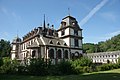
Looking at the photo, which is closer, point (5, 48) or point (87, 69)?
point (87, 69)

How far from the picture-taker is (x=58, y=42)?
43.0m

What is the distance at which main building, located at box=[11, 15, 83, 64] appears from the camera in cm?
3955

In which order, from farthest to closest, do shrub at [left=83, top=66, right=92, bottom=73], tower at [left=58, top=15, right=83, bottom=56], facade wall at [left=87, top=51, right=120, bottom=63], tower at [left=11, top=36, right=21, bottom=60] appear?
facade wall at [left=87, top=51, right=120, bottom=63] → tower at [left=11, top=36, right=21, bottom=60] → tower at [left=58, top=15, right=83, bottom=56] → shrub at [left=83, top=66, right=92, bottom=73]

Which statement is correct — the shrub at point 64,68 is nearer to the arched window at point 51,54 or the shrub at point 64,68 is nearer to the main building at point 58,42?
the main building at point 58,42

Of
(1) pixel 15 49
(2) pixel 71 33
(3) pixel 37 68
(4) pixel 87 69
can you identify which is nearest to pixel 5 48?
(1) pixel 15 49

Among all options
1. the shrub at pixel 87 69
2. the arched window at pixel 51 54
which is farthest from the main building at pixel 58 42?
the shrub at pixel 87 69

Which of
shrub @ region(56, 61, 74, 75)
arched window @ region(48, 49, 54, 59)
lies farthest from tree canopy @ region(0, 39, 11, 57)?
shrub @ region(56, 61, 74, 75)

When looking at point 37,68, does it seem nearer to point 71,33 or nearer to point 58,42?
point 58,42

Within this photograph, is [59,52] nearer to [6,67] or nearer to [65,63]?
[65,63]

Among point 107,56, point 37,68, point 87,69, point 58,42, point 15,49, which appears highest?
point 58,42

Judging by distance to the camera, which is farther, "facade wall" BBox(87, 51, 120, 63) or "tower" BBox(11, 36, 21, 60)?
"facade wall" BBox(87, 51, 120, 63)

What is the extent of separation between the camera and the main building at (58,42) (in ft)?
130

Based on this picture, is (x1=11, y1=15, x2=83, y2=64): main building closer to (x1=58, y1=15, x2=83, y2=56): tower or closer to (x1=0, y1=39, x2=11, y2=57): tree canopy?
(x1=58, y1=15, x2=83, y2=56): tower

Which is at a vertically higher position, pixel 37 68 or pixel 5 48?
pixel 5 48
